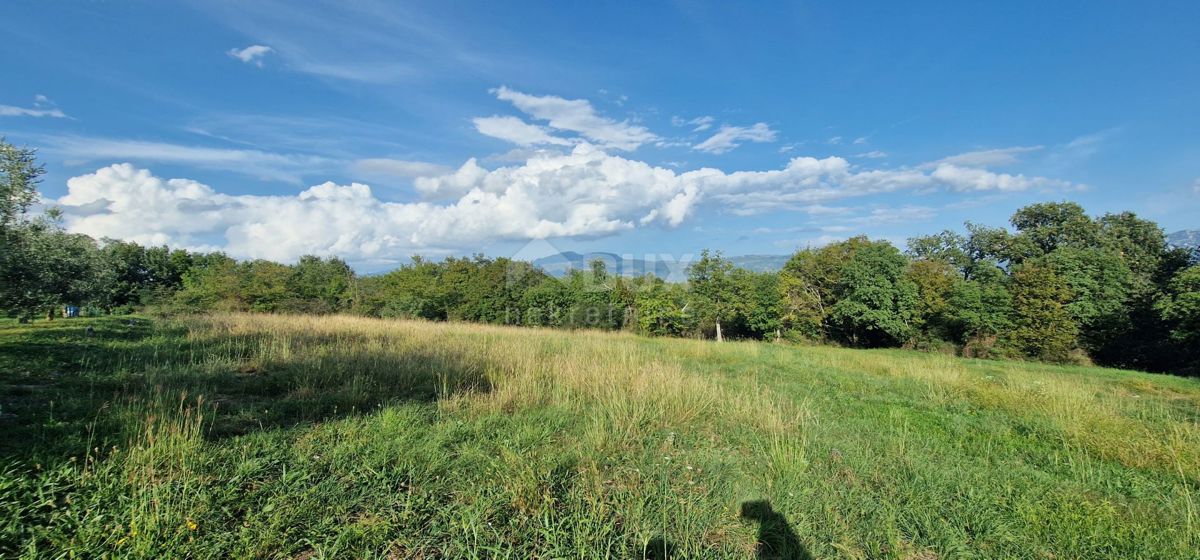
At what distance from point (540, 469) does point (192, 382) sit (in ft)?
16.9

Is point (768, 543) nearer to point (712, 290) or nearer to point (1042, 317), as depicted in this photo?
point (712, 290)

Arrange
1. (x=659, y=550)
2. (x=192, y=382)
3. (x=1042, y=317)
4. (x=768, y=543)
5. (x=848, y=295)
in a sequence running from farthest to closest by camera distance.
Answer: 1. (x=848, y=295)
2. (x=1042, y=317)
3. (x=192, y=382)
4. (x=768, y=543)
5. (x=659, y=550)

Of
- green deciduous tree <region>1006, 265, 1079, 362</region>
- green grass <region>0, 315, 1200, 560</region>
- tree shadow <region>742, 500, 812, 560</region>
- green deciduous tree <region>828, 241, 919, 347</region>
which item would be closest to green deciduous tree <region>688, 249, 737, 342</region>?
green deciduous tree <region>828, 241, 919, 347</region>

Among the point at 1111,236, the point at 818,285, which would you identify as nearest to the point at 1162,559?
the point at 818,285

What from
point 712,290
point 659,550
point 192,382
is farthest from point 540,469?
point 712,290

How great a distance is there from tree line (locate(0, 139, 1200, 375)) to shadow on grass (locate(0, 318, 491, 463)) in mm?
15033

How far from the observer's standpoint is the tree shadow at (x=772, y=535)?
10.1 ft

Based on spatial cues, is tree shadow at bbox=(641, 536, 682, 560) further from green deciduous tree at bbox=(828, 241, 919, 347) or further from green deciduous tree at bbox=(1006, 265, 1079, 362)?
green deciduous tree at bbox=(1006, 265, 1079, 362)

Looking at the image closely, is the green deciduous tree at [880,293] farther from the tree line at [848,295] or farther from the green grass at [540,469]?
the green grass at [540,469]

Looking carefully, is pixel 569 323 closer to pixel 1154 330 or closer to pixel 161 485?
pixel 161 485

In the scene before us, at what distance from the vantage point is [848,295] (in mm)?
27359

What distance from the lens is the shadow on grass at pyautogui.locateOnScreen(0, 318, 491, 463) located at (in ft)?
13.3

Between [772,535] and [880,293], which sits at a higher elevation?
[880,293]

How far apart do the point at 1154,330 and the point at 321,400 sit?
33.9 meters
